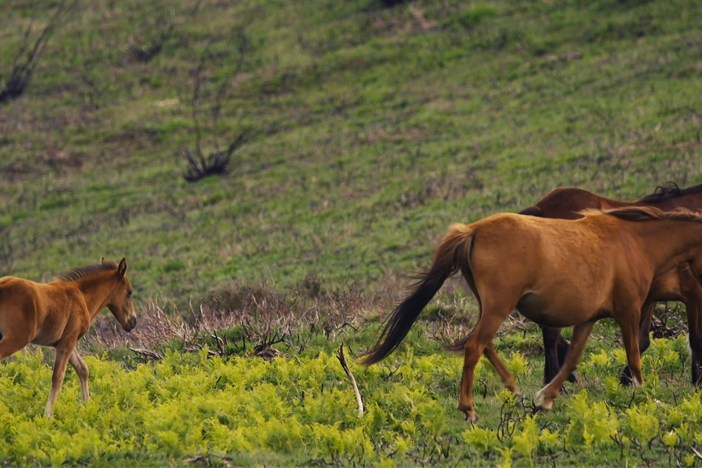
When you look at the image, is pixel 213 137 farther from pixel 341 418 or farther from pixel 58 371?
pixel 341 418

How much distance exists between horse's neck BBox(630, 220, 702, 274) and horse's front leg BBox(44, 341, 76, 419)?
17.3 feet

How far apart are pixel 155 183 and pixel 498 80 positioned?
1178cm

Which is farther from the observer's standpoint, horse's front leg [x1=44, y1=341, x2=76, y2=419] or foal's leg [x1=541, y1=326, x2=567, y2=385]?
foal's leg [x1=541, y1=326, x2=567, y2=385]

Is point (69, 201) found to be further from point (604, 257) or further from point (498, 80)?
point (604, 257)

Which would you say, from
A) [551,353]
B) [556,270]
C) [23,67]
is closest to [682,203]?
[551,353]

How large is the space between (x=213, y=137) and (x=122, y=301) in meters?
21.3

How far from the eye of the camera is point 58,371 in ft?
26.0

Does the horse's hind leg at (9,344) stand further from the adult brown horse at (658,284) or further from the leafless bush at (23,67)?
the leafless bush at (23,67)

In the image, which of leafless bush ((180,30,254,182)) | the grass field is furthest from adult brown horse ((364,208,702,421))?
leafless bush ((180,30,254,182))

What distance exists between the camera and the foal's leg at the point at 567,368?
7.33m

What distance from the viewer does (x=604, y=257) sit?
7398mm

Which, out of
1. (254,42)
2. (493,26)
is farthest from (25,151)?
(493,26)

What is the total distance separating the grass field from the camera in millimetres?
6848

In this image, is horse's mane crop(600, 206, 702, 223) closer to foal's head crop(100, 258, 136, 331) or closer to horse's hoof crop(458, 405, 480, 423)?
horse's hoof crop(458, 405, 480, 423)
